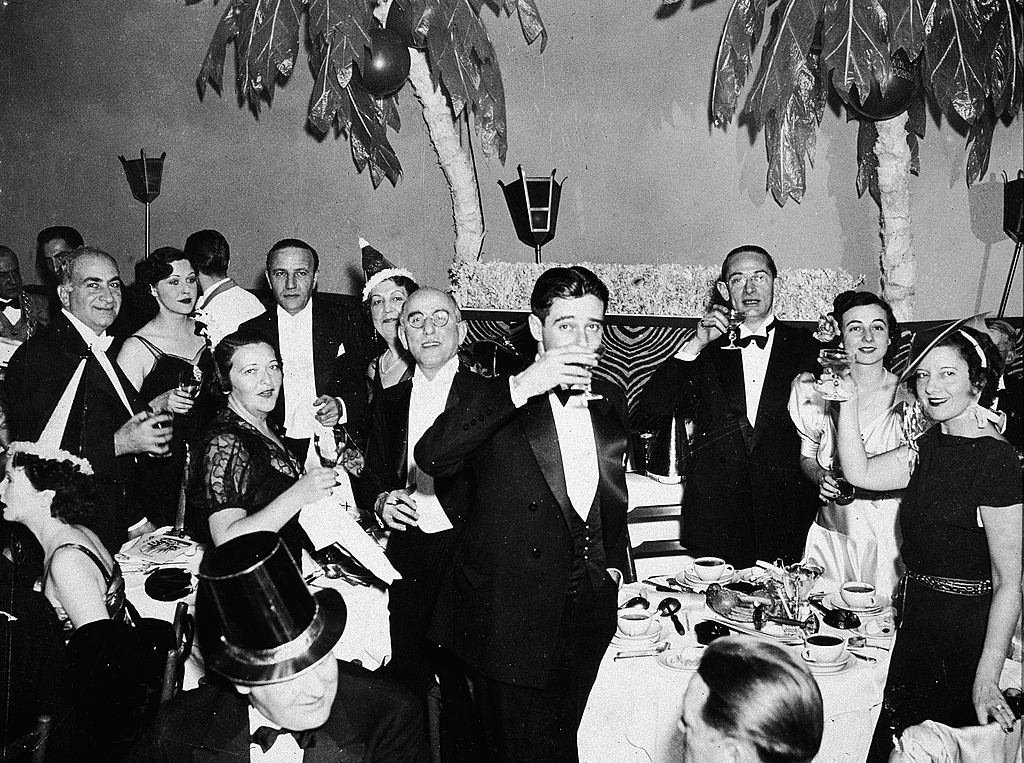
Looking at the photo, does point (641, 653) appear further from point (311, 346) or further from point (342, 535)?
point (311, 346)

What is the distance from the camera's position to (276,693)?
171cm

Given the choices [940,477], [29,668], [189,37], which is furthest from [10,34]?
[940,477]

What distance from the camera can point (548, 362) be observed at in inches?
76.3

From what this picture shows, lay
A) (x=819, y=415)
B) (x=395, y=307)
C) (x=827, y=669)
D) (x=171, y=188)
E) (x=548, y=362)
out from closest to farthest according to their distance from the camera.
Result: (x=548, y=362) → (x=827, y=669) → (x=819, y=415) → (x=171, y=188) → (x=395, y=307)

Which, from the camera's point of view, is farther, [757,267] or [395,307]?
[395,307]

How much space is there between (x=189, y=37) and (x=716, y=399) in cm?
187

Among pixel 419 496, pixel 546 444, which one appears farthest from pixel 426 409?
pixel 546 444

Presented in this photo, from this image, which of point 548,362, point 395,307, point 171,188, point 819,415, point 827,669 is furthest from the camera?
point 395,307

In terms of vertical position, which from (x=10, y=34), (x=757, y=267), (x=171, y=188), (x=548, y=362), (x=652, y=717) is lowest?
(x=652, y=717)

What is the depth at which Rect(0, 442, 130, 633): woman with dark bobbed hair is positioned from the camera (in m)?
2.11

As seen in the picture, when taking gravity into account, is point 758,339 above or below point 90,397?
above

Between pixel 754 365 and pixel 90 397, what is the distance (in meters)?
1.85

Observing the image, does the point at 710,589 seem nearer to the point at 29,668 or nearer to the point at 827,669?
the point at 827,669

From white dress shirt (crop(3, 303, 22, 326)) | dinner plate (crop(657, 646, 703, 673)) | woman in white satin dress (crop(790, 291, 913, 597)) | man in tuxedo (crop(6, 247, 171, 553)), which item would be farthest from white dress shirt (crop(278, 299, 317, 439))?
woman in white satin dress (crop(790, 291, 913, 597))
